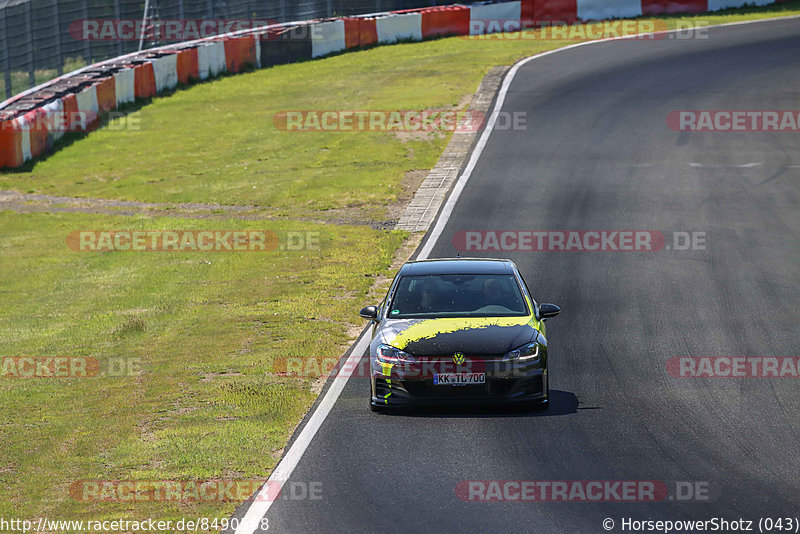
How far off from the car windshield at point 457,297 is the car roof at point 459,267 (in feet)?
0.30

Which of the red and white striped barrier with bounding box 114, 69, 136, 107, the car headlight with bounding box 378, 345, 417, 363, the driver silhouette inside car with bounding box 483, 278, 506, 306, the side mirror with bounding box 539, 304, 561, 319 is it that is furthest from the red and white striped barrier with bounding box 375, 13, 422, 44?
the car headlight with bounding box 378, 345, 417, 363

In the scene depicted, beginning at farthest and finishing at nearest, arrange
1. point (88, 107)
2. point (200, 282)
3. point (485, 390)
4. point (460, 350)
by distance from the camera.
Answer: point (88, 107)
point (200, 282)
point (460, 350)
point (485, 390)

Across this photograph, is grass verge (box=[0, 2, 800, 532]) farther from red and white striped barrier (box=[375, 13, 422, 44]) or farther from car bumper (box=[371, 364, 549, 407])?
red and white striped barrier (box=[375, 13, 422, 44])

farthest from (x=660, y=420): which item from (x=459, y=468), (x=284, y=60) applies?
(x=284, y=60)

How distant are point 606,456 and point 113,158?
74.3ft

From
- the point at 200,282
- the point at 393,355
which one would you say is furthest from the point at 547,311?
the point at 200,282

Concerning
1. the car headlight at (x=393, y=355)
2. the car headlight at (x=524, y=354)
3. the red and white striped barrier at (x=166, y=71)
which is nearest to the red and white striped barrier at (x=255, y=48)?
the red and white striped barrier at (x=166, y=71)

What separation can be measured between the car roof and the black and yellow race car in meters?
0.38

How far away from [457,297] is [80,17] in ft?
90.7

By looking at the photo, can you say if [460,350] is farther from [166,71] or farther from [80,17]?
[80,17]

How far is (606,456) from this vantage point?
379 inches

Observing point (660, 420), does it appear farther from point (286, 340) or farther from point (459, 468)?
point (286, 340)

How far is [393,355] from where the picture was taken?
1106cm

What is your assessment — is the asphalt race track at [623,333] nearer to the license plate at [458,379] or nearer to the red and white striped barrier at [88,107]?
the license plate at [458,379]
